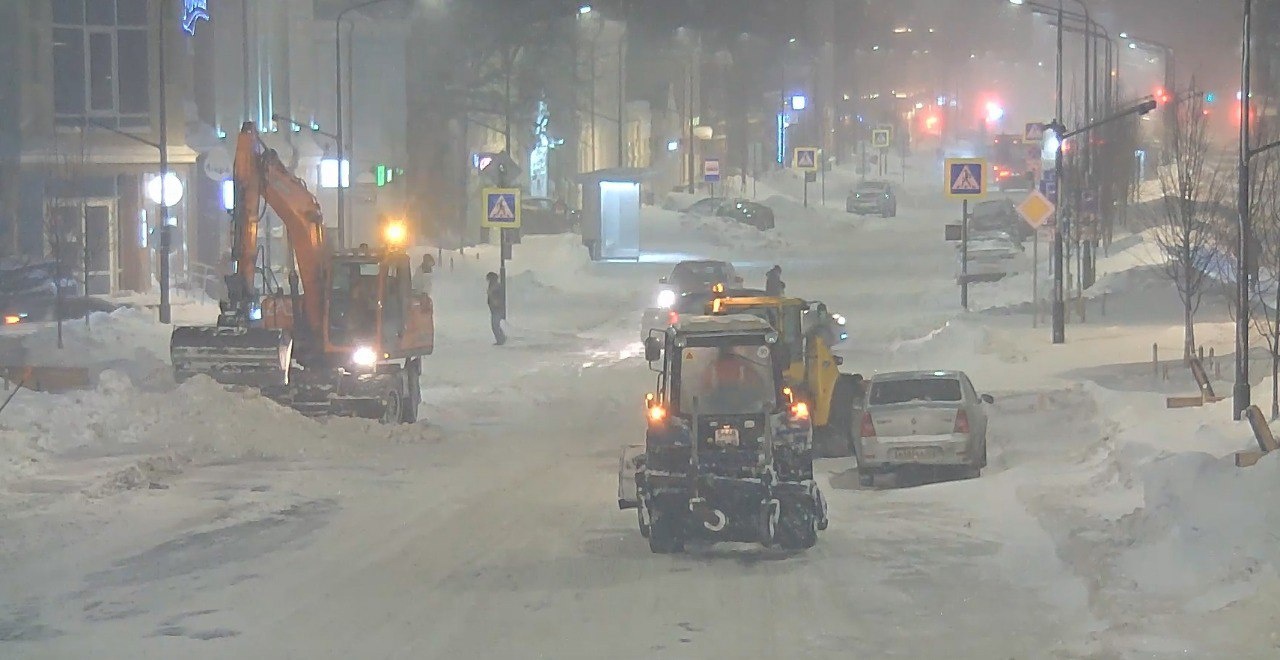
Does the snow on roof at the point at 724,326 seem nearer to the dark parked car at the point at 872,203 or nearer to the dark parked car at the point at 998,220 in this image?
the dark parked car at the point at 998,220

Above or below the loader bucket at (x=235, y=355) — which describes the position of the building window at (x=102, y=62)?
above

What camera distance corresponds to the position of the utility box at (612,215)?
196 ft

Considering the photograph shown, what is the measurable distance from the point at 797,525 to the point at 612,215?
4686 cm

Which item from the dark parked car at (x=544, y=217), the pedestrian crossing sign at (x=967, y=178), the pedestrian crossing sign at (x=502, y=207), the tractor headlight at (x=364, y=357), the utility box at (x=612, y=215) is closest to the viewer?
the tractor headlight at (x=364, y=357)

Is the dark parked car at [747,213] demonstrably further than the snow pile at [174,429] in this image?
Yes

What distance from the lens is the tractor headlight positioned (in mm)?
23922

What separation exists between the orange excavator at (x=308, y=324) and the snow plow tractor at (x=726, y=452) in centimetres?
950

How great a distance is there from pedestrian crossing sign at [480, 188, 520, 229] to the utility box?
22.0m

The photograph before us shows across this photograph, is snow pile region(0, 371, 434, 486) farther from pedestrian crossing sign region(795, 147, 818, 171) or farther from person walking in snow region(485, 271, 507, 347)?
pedestrian crossing sign region(795, 147, 818, 171)

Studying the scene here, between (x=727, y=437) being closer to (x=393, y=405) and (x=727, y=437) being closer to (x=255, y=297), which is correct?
(x=393, y=405)

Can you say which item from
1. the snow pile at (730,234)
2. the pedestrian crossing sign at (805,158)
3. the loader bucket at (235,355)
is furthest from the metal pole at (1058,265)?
the pedestrian crossing sign at (805,158)

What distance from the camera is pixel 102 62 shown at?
157ft

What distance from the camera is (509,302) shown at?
47.1 meters

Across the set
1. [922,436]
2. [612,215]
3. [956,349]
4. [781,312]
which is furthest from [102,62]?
[922,436]
